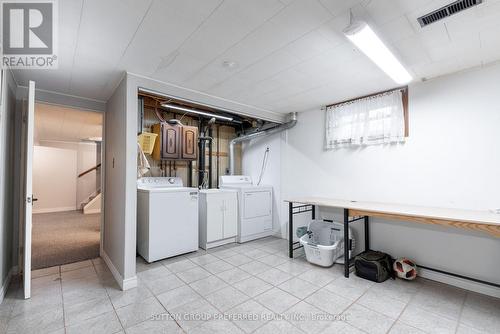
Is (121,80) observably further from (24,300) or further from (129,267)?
(24,300)

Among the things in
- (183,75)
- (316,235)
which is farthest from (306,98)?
(316,235)

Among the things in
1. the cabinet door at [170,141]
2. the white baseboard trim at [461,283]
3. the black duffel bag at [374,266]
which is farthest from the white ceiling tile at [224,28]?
the white baseboard trim at [461,283]

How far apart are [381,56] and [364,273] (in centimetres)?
235

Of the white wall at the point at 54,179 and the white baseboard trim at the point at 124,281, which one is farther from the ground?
the white wall at the point at 54,179

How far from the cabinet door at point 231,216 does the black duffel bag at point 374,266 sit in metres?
2.04

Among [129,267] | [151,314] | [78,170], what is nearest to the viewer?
[151,314]

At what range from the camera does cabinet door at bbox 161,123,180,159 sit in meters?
3.75

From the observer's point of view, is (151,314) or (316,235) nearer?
(151,314)

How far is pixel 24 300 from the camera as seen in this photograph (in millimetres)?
2223

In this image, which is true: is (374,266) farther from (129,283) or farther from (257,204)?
(129,283)

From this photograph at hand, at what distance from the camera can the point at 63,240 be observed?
4.24m

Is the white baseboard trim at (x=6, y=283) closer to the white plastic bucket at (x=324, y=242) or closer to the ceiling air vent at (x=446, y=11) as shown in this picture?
the white plastic bucket at (x=324, y=242)

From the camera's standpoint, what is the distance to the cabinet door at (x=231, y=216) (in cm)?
395

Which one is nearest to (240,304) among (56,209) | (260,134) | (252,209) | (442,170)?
(252,209)
